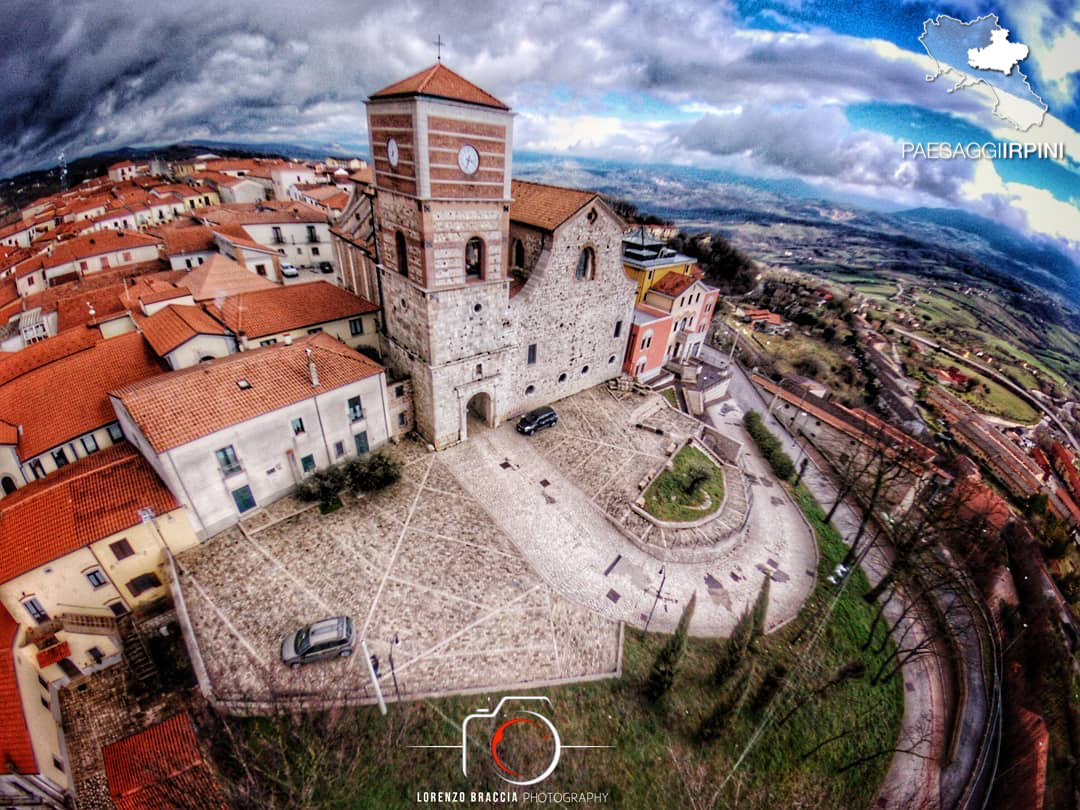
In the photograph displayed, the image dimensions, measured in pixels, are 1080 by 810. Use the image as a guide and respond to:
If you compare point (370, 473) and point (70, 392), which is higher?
point (70, 392)

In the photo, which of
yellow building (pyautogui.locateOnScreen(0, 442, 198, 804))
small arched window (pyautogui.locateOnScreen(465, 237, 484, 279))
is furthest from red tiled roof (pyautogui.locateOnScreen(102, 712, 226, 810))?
small arched window (pyautogui.locateOnScreen(465, 237, 484, 279))

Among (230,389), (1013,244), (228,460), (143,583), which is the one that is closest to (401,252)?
(230,389)

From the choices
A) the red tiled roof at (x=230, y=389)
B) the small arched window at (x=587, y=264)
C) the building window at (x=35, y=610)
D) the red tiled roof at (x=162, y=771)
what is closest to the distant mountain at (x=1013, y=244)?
the small arched window at (x=587, y=264)

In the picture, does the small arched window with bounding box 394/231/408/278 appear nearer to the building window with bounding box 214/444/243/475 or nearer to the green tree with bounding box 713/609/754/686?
the building window with bounding box 214/444/243/475

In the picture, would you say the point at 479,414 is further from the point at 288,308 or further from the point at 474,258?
the point at 288,308

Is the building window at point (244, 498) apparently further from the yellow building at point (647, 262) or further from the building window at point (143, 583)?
the yellow building at point (647, 262)

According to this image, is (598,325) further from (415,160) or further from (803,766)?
(803,766)
